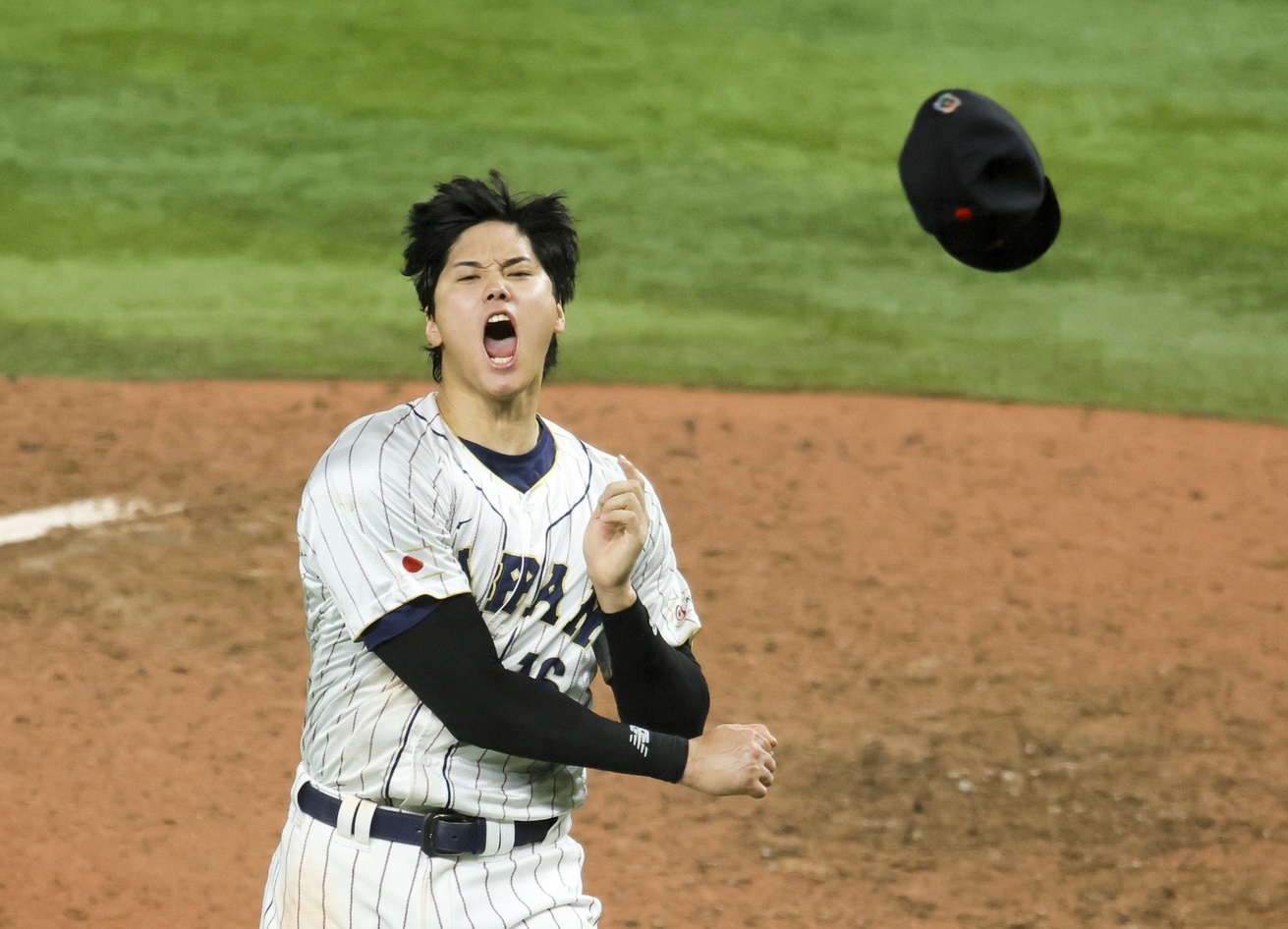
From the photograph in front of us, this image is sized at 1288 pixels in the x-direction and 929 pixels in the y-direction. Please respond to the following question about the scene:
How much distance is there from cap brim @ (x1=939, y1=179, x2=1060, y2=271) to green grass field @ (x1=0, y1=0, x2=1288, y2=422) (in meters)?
5.29

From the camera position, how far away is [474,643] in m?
2.99

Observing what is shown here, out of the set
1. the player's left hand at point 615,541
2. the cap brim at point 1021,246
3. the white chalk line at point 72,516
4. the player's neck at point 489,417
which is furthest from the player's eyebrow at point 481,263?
the white chalk line at point 72,516

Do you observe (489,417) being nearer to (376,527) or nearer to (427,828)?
(376,527)

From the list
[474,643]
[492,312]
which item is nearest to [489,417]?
[492,312]

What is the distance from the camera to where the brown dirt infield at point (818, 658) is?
4910 mm

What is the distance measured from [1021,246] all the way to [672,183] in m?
8.35

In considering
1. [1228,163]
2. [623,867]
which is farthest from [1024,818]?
[1228,163]

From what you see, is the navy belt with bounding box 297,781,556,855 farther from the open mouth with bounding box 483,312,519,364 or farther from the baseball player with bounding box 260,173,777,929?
the open mouth with bounding box 483,312,519,364

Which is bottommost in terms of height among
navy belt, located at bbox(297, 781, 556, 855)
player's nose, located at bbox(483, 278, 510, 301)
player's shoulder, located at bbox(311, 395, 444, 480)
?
navy belt, located at bbox(297, 781, 556, 855)

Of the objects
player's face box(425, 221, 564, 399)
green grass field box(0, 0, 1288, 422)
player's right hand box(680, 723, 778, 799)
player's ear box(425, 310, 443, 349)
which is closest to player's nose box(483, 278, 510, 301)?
player's face box(425, 221, 564, 399)

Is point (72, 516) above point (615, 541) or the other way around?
above

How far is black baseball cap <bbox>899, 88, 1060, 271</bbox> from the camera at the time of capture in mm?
3170

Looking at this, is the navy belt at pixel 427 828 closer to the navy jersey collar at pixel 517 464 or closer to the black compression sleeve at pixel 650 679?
the black compression sleeve at pixel 650 679

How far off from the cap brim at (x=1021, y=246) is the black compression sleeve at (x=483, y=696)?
3.71 ft
